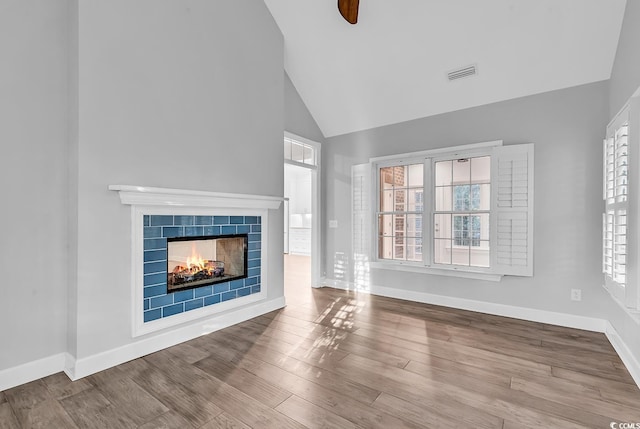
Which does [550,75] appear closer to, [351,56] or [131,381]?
[351,56]

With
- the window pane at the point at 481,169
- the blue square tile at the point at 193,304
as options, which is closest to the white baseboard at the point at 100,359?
the blue square tile at the point at 193,304

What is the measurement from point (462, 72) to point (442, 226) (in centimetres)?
186

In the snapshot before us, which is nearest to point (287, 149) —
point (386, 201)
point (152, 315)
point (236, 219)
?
point (386, 201)

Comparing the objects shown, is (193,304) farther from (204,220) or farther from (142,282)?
(204,220)

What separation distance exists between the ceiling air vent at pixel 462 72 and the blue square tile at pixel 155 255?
3582 mm

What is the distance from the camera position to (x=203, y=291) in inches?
126

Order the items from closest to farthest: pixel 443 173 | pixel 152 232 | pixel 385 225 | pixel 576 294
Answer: pixel 152 232 < pixel 576 294 < pixel 443 173 < pixel 385 225

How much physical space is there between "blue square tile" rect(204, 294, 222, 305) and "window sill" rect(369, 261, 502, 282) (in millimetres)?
2342

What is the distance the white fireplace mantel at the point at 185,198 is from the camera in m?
2.57

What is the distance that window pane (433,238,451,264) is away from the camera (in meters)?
4.25

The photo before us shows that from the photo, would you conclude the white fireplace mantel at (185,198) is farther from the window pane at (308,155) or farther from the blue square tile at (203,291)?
the window pane at (308,155)

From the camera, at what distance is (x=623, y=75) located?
275cm

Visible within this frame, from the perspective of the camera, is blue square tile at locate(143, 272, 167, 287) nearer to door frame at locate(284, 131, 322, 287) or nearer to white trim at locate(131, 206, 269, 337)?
white trim at locate(131, 206, 269, 337)

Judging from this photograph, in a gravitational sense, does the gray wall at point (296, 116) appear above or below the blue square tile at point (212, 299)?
above
